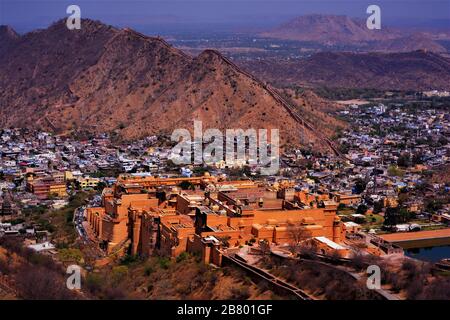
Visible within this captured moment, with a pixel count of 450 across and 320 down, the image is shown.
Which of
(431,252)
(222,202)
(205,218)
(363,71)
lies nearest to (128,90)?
(431,252)

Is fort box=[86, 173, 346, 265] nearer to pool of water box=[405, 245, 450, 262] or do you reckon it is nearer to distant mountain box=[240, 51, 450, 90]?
pool of water box=[405, 245, 450, 262]

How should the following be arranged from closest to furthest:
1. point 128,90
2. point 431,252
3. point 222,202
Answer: point 222,202, point 431,252, point 128,90

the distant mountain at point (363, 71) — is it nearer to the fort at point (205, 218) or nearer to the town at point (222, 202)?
the town at point (222, 202)

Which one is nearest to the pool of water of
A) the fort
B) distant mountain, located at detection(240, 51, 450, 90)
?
the fort

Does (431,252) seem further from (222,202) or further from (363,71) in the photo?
(363,71)

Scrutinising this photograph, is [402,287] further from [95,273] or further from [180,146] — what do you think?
[180,146]

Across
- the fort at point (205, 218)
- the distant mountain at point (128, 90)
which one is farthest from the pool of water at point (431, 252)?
the distant mountain at point (128, 90)

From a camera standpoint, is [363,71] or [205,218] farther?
[363,71]

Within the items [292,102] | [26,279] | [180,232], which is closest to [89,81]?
[292,102]
